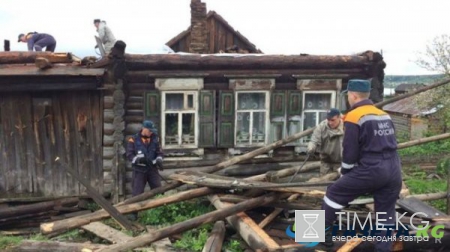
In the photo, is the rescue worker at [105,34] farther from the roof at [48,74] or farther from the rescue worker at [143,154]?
the rescue worker at [143,154]

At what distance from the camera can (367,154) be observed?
4.45 m

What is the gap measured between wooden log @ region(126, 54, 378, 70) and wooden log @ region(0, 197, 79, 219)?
127 inches

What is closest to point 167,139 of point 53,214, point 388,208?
point 53,214

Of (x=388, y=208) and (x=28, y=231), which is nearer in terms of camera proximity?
(x=388, y=208)

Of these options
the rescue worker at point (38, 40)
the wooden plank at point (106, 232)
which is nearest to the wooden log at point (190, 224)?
the wooden plank at point (106, 232)

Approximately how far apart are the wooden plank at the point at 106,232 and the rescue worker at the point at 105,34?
194 inches

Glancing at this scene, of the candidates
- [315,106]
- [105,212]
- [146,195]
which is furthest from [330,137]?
[105,212]

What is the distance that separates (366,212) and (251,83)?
4.57 m

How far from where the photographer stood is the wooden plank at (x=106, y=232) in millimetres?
5980

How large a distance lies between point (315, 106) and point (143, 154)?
448 cm

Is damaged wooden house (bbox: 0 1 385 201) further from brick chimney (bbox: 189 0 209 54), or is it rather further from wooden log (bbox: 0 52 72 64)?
brick chimney (bbox: 189 0 209 54)

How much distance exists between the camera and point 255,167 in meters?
9.98

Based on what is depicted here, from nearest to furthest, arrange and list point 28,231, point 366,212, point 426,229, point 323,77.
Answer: point 426,229
point 366,212
point 28,231
point 323,77

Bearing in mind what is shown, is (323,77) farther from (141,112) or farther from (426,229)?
(426,229)
